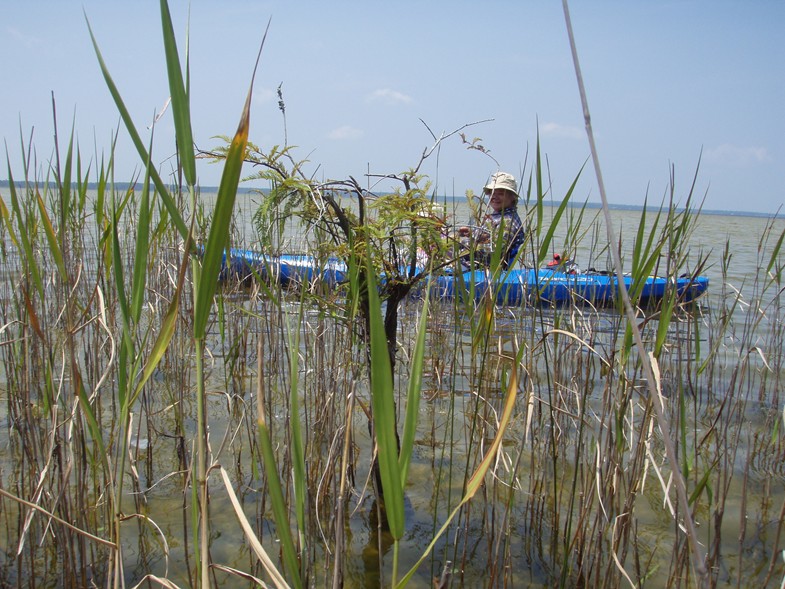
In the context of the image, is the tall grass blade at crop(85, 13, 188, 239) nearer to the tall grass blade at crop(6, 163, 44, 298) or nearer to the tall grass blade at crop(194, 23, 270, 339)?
the tall grass blade at crop(194, 23, 270, 339)

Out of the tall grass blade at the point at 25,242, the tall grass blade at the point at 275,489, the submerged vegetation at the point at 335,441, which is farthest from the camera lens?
the tall grass blade at the point at 25,242

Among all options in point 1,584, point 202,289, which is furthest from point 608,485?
point 1,584

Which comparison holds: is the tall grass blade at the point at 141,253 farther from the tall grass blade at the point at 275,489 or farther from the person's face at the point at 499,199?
the person's face at the point at 499,199

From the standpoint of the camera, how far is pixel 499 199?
4.23 meters

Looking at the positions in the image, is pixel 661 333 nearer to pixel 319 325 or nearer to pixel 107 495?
pixel 319 325

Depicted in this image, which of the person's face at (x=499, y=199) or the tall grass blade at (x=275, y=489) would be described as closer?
the tall grass blade at (x=275, y=489)

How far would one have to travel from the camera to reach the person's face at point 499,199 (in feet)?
5.93

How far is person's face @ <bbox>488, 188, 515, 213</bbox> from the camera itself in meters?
1.81

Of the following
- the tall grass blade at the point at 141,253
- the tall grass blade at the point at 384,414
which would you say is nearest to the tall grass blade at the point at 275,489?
the tall grass blade at the point at 384,414

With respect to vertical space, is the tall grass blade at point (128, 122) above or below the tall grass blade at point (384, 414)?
above

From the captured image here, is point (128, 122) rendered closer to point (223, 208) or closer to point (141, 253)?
point (223, 208)

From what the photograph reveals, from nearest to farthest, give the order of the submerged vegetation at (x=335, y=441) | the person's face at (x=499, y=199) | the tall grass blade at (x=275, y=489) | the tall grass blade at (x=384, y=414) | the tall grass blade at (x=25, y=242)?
the tall grass blade at (x=384, y=414), the tall grass blade at (x=275, y=489), the submerged vegetation at (x=335, y=441), the tall grass blade at (x=25, y=242), the person's face at (x=499, y=199)

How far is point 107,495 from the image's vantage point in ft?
5.87

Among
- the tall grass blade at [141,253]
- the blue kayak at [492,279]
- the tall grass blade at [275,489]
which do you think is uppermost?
the tall grass blade at [141,253]
